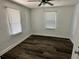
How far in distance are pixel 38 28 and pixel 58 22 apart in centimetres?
167

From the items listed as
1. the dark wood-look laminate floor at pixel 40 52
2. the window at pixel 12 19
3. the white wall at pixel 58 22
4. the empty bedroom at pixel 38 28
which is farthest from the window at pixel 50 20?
the window at pixel 12 19

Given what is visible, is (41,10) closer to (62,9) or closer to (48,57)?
(62,9)

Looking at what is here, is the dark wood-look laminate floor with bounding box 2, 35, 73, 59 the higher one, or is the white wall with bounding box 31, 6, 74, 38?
the white wall with bounding box 31, 6, 74, 38

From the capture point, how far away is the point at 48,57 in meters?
2.59

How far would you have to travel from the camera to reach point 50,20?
197 inches

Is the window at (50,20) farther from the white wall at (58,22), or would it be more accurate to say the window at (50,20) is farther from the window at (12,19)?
the window at (12,19)

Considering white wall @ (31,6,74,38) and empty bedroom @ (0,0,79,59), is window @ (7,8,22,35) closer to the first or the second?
empty bedroom @ (0,0,79,59)

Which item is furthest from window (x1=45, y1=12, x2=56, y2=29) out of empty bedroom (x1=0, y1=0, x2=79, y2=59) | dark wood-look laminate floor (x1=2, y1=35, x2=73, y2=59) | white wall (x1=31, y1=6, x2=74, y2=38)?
dark wood-look laminate floor (x1=2, y1=35, x2=73, y2=59)

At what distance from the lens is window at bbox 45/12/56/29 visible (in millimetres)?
4887

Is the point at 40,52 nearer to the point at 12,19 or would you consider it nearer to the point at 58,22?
the point at 12,19

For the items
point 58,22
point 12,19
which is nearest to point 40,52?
point 12,19

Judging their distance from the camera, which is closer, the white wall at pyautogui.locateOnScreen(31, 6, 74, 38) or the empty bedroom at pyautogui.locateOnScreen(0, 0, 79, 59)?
the empty bedroom at pyautogui.locateOnScreen(0, 0, 79, 59)

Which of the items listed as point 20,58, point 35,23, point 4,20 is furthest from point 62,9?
point 20,58

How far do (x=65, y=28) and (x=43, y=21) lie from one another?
171cm
